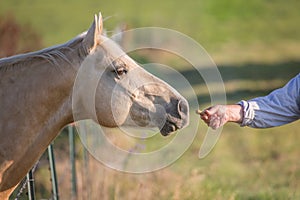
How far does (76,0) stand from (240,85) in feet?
45.8

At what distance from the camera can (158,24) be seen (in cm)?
2612

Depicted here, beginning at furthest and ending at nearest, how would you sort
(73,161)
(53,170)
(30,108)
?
1. (73,161)
2. (53,170)
3. (30,108)

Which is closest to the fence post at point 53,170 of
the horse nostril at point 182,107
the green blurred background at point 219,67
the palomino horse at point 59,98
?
the green blurred background at point 219,67

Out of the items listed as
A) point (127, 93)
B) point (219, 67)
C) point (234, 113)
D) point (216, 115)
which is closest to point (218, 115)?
point (216, 115)

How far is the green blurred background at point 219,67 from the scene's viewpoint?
8047 mm

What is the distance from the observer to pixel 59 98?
500 centimetres

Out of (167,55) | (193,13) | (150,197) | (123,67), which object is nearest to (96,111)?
(123,67)

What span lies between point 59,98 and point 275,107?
147 centimetres

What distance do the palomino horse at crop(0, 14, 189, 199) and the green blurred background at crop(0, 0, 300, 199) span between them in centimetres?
40

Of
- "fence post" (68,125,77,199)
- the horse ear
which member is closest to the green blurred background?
"fence post" (68,125,77,199)

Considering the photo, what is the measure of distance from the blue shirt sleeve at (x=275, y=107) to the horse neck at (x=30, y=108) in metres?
1.21

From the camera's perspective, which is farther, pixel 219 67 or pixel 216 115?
pixel 219 67

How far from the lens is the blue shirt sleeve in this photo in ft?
17.2

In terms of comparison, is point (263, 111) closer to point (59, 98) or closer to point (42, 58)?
point (59, 98)
